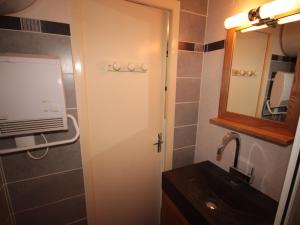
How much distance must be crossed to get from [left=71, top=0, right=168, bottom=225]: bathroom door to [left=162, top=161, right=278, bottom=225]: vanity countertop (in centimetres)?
35

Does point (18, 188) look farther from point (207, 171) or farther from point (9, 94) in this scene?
point (207, 171)

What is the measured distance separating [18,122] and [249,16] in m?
1.42

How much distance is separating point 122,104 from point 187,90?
58 cm

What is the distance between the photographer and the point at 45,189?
104 centimetres

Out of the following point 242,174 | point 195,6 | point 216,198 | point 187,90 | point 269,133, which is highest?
point 195,6

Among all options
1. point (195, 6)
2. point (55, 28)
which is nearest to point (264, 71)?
point (195, 6)

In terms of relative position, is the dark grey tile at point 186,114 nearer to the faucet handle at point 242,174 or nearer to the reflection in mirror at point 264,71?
the reflection in mirror at point 264,71

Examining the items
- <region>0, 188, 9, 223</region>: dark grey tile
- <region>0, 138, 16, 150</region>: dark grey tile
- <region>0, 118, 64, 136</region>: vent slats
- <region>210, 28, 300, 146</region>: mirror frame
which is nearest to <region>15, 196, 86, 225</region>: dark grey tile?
<region>0, 188, 9, 223</region>: dark grey tile

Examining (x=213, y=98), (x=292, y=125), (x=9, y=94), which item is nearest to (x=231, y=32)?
(x=213, y=98)

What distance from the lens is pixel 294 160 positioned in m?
0.42

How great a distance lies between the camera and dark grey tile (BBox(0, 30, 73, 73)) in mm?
816

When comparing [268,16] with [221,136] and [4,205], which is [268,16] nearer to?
[221,136]

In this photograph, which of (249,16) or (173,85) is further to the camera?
(173,85)

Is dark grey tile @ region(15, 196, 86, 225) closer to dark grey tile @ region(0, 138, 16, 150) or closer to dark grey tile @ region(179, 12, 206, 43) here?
dark grey tile @ region(0, 138, 16, 150)
